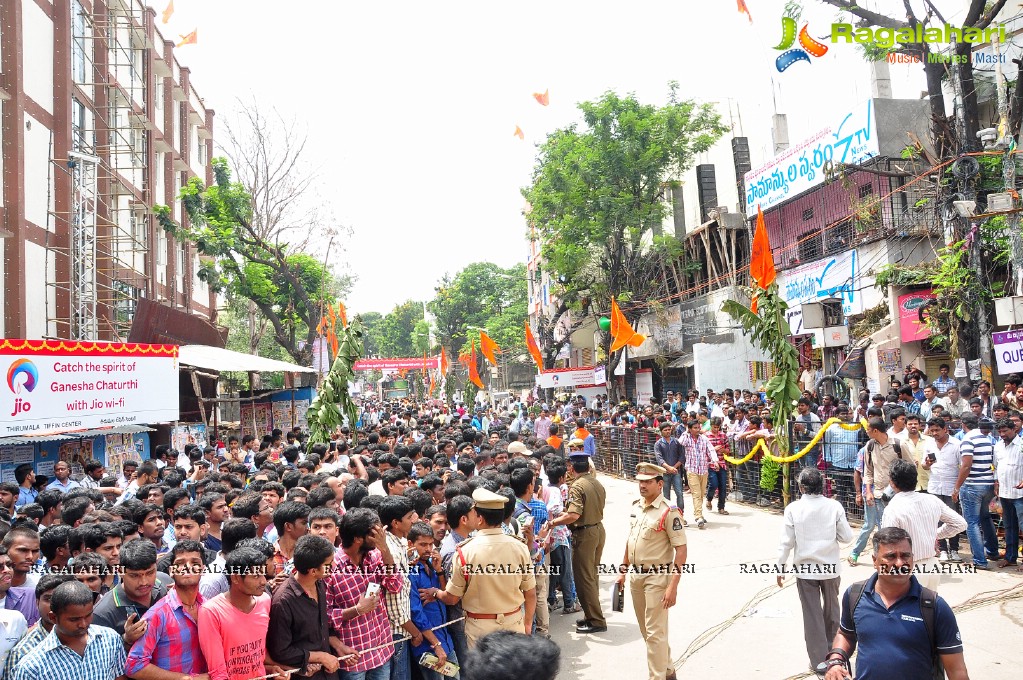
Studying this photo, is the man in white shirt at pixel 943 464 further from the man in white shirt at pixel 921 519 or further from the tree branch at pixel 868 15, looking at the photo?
the tree branch at pixel 868 15

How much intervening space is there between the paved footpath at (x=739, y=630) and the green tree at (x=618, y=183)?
66.5 ft

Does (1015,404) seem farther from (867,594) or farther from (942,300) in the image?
(867,594)

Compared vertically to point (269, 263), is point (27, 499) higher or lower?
lower

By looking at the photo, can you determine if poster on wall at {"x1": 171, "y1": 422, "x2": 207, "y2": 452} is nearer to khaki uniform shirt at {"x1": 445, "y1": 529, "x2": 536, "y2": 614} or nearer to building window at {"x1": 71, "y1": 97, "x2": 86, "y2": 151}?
building window at {"x1": 71, "y1": 97, "x2": 86, "y2": 151}

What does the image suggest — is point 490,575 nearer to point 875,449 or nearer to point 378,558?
point 378,558

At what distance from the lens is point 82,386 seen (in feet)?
37.6

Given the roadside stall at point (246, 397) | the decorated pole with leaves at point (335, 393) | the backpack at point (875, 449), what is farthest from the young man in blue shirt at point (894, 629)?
the roadside stall at point (246, 397)

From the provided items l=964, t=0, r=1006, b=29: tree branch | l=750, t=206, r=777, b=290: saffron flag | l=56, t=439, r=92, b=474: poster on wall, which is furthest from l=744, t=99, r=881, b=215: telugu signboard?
l=56, t=439, r=92, b=474: poster on wall

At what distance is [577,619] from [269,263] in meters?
22.0

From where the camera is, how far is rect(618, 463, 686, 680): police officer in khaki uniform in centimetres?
584

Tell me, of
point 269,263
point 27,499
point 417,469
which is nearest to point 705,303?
point 269,263

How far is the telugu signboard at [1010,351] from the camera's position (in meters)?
12.2

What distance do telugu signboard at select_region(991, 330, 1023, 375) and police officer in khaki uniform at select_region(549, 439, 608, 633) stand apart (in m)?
8.25

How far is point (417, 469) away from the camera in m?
9.67
